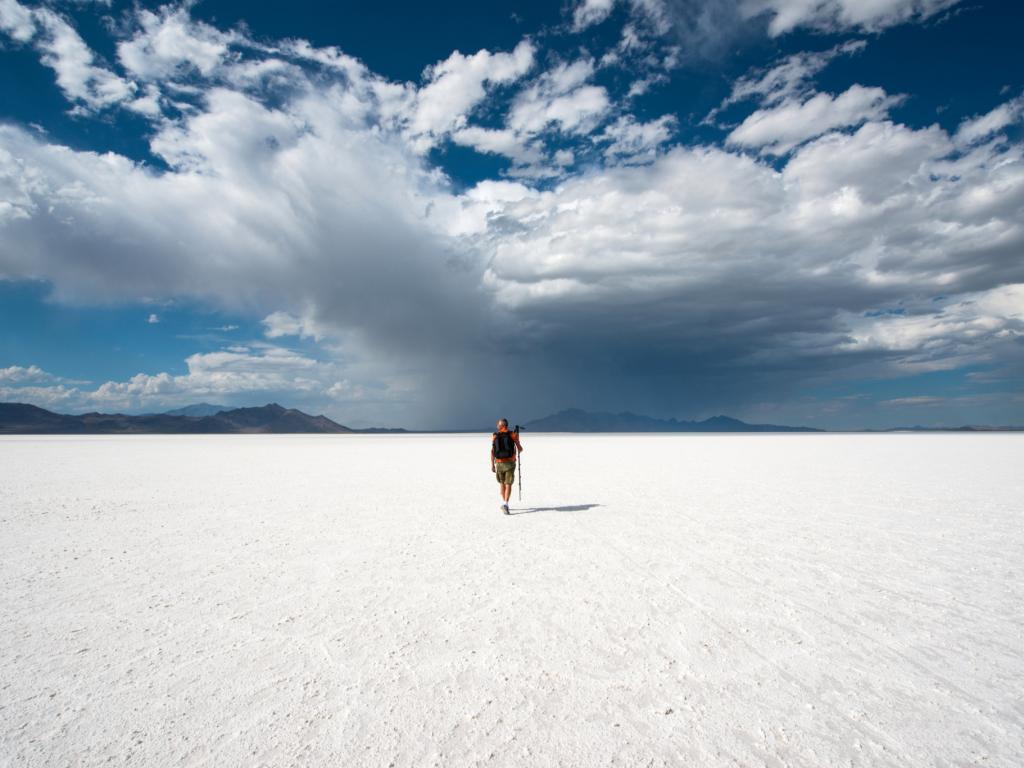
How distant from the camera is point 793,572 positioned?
7723 mm

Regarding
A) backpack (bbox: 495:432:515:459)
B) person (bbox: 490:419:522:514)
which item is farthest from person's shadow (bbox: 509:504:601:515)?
backpack (bbox: 495:432:515:459)

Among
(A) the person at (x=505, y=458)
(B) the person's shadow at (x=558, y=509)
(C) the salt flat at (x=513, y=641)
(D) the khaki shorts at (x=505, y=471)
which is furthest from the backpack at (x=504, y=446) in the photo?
(C) the salt flat at (x=513, y=641)

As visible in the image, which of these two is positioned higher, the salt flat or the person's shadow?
the person's shadow

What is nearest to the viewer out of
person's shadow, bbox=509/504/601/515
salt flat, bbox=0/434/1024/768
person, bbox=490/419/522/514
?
salt flat, bbox=0/434/1024/768

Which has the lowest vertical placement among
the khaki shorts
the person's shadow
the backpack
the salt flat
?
the salt flat

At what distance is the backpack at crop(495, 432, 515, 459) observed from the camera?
485 inches

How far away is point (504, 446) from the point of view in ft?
40.7

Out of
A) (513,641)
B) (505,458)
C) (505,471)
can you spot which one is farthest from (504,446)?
(513,641)

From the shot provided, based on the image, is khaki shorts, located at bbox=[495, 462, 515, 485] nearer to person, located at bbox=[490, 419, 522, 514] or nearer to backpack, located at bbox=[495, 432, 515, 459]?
person, located at bbox=[490, 419, 522, 514]

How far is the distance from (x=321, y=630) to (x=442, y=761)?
2694mm

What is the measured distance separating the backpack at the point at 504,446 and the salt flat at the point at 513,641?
1633 mm

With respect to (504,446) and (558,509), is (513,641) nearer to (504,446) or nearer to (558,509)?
(504,446)

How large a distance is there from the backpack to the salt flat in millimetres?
1633

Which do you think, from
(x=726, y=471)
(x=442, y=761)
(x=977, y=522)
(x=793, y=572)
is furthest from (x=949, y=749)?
(x=726, y=471)
